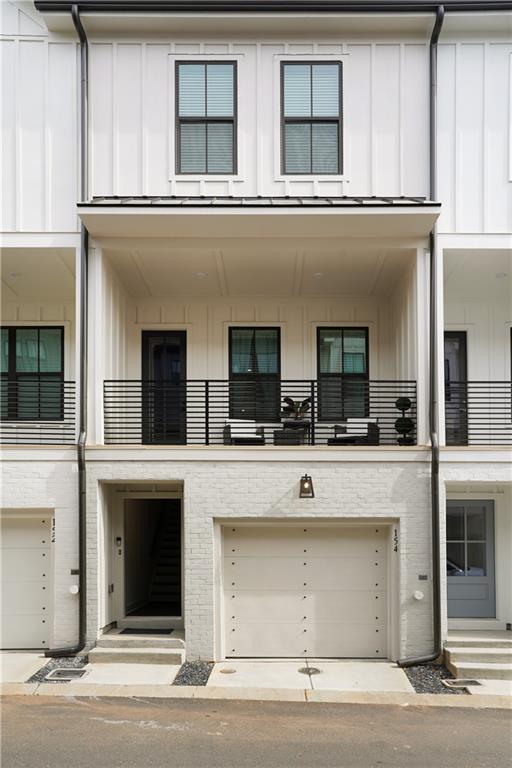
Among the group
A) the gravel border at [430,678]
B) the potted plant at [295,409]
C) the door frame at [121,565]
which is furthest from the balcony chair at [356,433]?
the gravel border at [430,678]

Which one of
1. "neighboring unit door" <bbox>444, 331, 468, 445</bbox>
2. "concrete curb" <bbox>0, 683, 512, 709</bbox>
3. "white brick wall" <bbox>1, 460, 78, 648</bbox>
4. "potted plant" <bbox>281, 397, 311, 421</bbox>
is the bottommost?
"concrete curb" <bbox>0, 683, 512, 709</bbox>

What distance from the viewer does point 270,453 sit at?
32.6 feet

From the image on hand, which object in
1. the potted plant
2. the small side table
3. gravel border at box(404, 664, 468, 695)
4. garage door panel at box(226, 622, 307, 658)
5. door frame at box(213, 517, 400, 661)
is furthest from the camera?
the potted plant

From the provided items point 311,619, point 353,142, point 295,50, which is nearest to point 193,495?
point 311,619

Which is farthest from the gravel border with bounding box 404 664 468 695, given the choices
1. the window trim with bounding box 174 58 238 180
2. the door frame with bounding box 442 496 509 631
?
the window trim with bounding box 174 58 238 180

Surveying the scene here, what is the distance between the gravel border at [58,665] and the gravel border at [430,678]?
4.67 meters

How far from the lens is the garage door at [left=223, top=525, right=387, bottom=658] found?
10.1 m

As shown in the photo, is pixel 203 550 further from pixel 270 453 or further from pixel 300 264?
pixel 300 264

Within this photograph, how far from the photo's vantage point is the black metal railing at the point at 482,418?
11117 mm

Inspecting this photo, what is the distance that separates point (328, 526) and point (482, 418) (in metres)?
3.34

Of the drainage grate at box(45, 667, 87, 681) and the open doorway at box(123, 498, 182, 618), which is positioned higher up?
the open doorway at box(123, 498, 182, 618)

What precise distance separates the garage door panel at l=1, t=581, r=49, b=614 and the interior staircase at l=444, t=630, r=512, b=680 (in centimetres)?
621

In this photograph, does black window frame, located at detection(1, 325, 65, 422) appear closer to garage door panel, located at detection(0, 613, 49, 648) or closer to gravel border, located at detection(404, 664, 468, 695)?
garage door panel, located at detection(0, 613, 49, 648)

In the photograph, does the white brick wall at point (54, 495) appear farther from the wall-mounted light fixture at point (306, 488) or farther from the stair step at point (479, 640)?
the stair step at point (479, 640)
